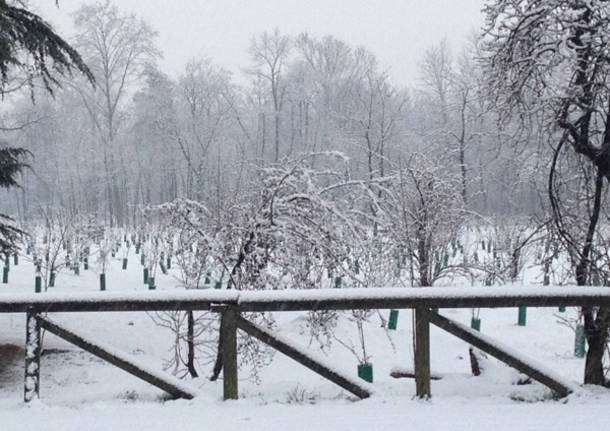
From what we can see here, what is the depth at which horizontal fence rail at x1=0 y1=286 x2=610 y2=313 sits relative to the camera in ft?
13.4

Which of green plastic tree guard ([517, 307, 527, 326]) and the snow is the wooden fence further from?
green plastic tree guard ([517, 307, 527, 326])

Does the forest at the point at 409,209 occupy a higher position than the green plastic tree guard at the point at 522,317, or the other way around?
the forest at the point at 409,209

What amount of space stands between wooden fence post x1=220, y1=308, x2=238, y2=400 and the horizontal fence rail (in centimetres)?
10

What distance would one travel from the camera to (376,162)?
34625mm

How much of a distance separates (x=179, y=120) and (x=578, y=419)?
43195 millimetres

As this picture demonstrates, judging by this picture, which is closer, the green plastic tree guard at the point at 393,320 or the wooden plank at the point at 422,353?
the wooden plank at the point at 422,353

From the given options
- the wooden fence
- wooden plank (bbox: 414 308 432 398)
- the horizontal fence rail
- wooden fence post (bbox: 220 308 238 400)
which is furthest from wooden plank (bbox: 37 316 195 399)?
wooden plank (bbox: 414 308 432 398)

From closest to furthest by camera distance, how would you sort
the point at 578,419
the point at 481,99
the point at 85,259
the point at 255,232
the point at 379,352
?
the point at 578,419 → the point at 481,99 → the point at 255,232 → the point at 379,352 → the point at 85,259

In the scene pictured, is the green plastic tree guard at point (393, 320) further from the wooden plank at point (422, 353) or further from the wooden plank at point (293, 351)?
the wooden plank at point (293, 351)

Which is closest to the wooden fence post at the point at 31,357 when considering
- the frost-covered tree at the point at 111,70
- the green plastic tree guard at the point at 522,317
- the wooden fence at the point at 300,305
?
the wooden fence at the point at 300,305

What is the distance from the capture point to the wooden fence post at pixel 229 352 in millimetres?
4184

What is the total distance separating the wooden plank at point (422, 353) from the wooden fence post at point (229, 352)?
49.5 inches

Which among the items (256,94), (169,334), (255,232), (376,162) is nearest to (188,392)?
(255,232)

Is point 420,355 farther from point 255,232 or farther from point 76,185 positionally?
point 76,185
